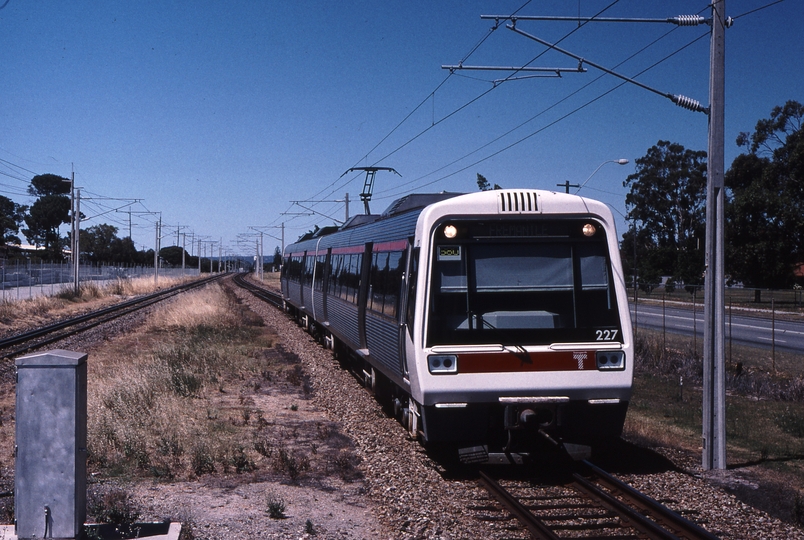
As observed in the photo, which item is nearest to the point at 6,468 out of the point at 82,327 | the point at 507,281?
the point at 507,281

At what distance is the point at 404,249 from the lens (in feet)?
32.8

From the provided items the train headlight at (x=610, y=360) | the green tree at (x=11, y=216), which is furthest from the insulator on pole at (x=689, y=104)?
the green tree at (x=11, y=216)

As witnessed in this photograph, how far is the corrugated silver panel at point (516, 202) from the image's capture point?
28.4 ft

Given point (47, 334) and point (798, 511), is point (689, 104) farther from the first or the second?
point (47, 334)

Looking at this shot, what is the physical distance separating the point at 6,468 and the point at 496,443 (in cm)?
524

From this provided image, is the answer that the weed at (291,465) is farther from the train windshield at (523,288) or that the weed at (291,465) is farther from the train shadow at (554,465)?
the train windshield at (523,288)

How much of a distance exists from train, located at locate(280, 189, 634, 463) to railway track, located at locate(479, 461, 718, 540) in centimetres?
48

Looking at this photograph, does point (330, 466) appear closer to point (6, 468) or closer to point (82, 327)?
point (6, 468)

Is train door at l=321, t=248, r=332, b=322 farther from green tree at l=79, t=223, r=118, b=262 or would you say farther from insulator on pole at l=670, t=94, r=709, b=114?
green tree at l=79, t=223, r=118, b=262

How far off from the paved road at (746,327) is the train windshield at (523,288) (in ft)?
43.5

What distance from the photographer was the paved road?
25.3 meters

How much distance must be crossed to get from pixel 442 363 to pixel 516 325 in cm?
86

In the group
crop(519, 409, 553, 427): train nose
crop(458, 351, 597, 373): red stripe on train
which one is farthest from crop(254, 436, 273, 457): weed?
crop(519, 409, 553, 427): train nose

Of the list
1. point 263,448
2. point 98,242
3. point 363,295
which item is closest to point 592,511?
point 263,448
